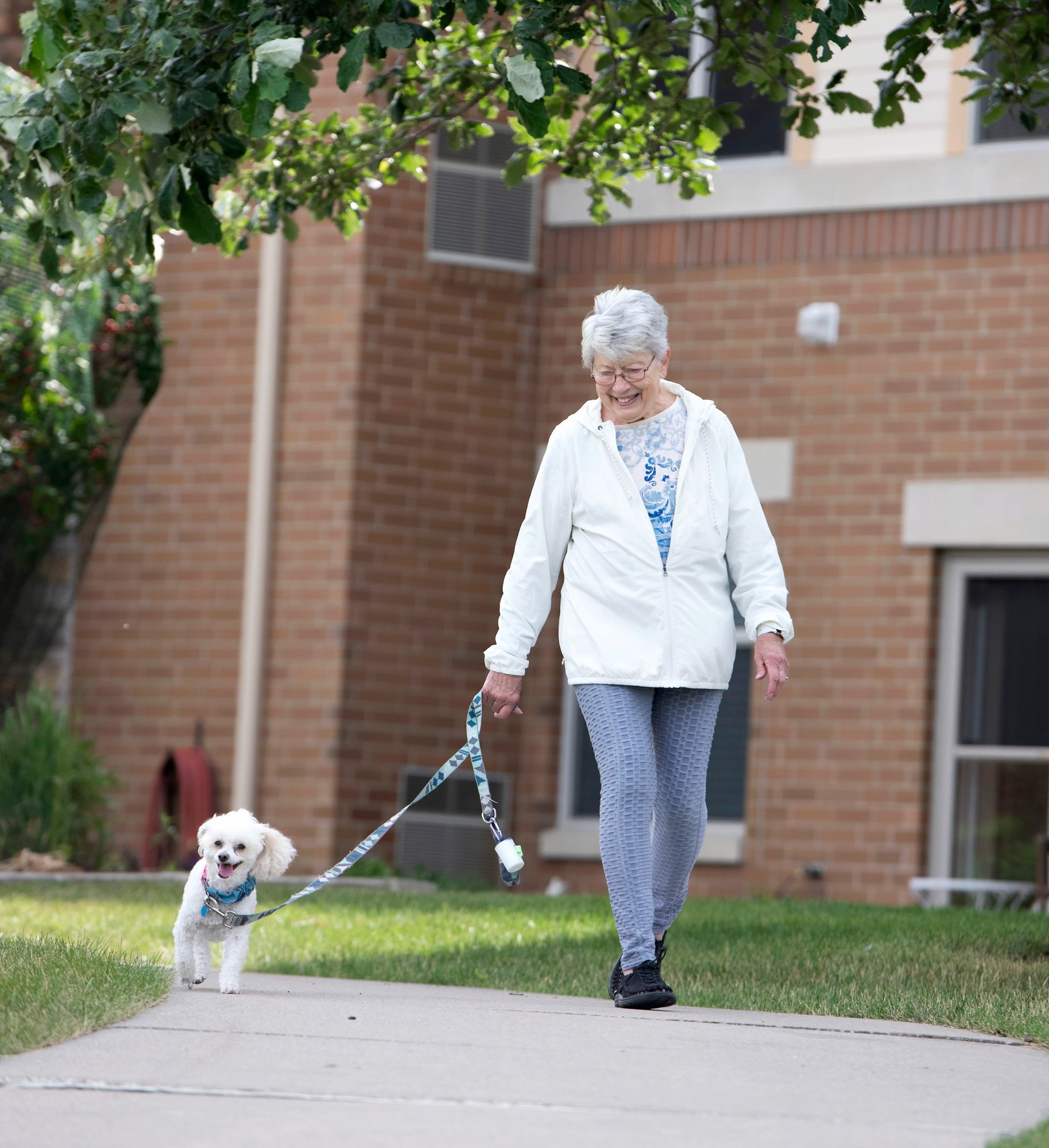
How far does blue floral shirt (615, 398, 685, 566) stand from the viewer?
18.2ft

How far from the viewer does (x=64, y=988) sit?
5055mm

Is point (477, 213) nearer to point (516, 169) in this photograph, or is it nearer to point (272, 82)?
point (516, 169)

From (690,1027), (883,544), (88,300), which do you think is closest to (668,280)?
(883,544)

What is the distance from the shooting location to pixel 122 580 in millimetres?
12797

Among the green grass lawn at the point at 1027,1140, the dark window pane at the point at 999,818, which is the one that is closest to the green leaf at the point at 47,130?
the green grass lawn at the point at 1027,1140

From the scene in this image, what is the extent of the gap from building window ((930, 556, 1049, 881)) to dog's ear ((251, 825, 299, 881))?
6600 mm

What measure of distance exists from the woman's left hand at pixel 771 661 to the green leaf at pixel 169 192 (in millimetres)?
2276

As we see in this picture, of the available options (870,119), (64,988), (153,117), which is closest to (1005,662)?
(870,119)

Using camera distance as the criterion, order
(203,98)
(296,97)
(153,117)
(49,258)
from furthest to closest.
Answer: (49,258) → (203,98) → (153,117) → (296,97)

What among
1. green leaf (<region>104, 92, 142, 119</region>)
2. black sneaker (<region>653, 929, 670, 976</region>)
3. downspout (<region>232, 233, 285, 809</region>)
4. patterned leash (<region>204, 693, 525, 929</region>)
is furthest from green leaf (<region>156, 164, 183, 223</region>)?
downspout (<region>232, 233, 285, 809</region>)

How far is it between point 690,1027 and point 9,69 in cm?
843

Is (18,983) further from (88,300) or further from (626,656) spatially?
(88,300)

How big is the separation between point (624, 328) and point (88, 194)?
6.11 feet

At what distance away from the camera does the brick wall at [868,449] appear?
1143cm
